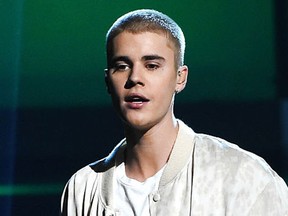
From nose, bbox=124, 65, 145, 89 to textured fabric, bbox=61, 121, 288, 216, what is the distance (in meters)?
0.17

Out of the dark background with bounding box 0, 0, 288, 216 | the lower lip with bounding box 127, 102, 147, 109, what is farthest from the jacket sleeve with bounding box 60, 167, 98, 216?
the dark background with bounding box 0, 0, 288, 216

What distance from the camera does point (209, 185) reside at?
147 centimetres

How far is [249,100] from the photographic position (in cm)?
242

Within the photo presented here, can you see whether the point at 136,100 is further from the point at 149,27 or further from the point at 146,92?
the point at 149,27

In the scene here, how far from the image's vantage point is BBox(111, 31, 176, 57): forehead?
1.49 metres

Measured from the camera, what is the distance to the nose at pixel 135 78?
1.46 meters

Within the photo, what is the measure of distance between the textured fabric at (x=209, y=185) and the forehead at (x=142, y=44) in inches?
7.3

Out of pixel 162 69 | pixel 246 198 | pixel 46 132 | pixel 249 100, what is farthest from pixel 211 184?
pixel 46 132

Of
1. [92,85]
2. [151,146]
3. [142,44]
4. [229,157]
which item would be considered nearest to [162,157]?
[151,146]

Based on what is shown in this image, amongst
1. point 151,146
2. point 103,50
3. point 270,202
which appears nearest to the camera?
point 270,202

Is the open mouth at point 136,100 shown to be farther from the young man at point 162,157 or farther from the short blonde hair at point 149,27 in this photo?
the short blonde hair at point 149,27

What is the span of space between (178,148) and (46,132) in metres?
1.12

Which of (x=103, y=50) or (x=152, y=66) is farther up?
(x=103, y=50)

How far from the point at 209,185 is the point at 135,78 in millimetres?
267
